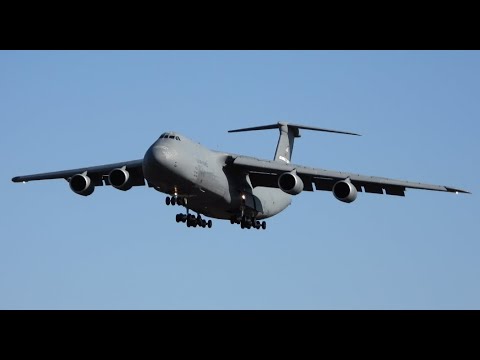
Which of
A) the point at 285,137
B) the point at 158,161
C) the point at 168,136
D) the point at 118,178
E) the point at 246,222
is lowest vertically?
the point at 246,222

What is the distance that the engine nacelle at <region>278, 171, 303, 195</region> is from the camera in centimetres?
3959

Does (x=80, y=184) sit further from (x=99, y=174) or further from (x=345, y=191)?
(x=345, y=191)

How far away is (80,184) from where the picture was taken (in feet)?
137

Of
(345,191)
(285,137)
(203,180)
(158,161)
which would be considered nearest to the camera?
(158,161)

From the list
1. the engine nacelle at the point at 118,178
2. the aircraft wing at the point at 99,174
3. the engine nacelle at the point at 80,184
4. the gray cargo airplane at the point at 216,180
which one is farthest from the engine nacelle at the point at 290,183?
the engine nacelle at the point at 80,184

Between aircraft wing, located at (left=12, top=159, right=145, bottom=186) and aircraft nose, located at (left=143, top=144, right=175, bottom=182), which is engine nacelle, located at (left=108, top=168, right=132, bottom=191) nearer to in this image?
aircraft wing, located at (left=12, top=159, right=145, bottom=186)

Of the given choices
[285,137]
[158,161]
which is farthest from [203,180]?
[285,137]

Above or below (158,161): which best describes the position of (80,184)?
below

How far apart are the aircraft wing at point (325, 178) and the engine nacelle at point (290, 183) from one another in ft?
2.22

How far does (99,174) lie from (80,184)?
3.06ft

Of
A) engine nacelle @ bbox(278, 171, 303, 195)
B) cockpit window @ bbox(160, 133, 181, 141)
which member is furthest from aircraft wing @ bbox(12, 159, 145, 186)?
engine nacelle @ bbox(278, 171, 303, 195)

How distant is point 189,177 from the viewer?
3703 cm
